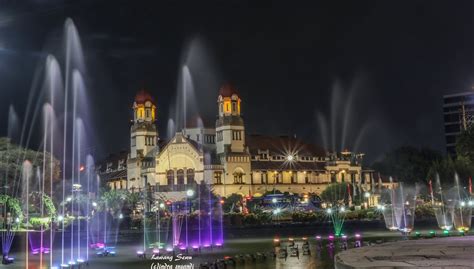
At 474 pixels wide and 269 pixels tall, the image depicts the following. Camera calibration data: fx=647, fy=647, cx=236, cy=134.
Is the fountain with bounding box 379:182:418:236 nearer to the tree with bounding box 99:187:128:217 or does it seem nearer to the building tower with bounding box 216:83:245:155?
the building tower with bounding box 216:83:245:155

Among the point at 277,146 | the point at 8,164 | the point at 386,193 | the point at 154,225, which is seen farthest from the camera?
the point at 277,146

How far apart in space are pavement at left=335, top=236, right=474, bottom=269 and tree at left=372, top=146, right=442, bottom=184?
88864 mm

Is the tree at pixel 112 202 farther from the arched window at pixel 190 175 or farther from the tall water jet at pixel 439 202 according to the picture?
the tall water jet at pixel 439 202

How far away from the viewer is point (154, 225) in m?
70.0

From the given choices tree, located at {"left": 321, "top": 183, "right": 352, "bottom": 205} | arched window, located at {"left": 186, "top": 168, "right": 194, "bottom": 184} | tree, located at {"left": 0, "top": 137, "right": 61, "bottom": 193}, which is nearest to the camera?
tree, located at {"left": 0, "top": 137, "right": 61, "bottom": 193}

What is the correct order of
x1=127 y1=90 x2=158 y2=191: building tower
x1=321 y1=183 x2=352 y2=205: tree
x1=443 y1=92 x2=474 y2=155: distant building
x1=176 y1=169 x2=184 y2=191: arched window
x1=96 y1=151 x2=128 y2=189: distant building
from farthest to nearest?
x1=443 y1=92 x2=474 y2=155: distant building → x1=96 y1=151 x2=128 y2=189: distant building → x1=127 y1=90 x2=158 y2=191: building tower → x1=176 y1=169 x2=184 y2=191: arched window → x1=321 y1=183 x2=352 y2=205: tree

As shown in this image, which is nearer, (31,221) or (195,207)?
(31,221)

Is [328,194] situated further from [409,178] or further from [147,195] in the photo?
[147,195]

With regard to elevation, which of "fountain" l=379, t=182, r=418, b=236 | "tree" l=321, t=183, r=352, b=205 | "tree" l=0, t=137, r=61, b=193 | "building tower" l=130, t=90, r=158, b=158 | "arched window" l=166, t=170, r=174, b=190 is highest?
"building tower" l=130, t=90, r=158, b=158

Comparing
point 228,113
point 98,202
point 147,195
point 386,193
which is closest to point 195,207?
point 147,195

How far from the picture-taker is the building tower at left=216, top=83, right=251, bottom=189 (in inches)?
4471

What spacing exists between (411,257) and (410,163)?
328ft

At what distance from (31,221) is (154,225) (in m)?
12.7

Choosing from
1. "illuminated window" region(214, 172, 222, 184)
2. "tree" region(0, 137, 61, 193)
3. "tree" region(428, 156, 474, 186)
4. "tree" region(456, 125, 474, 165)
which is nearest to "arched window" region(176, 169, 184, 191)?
"illuminated window" region(214, 172, 222, 184)
